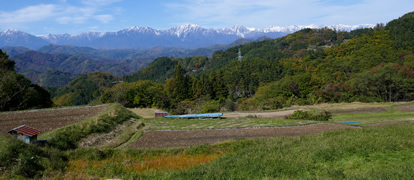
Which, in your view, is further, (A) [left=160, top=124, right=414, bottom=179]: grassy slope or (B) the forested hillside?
(B) the forested hillside

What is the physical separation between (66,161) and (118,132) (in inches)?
370

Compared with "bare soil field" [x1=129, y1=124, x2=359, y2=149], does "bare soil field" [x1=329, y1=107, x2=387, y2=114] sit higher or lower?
lower

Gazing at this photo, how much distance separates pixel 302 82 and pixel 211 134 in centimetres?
5531

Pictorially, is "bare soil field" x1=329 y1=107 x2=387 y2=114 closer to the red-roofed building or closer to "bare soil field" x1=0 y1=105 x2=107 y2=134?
"bare soil field" x1=0 y1=105 x2=107 y2=134

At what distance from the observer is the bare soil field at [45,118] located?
2150cm

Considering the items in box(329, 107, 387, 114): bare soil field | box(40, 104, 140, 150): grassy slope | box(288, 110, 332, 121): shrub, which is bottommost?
box(329, 107, 387, 114): bare soil field

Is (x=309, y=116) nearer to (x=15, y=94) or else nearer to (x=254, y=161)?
(x=254, y=161)

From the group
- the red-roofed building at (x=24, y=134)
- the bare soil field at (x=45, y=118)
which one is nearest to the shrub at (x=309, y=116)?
the bare soil field at (x=45, y=118)

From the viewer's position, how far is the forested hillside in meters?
51.6

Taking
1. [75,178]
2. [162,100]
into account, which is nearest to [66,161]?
[75,178]

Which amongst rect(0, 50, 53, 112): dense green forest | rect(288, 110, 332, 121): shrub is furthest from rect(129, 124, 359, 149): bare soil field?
rect(0, 50, 53, 112): dense green forest

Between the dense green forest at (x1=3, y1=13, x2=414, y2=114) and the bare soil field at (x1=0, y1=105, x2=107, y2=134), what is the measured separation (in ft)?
53.0

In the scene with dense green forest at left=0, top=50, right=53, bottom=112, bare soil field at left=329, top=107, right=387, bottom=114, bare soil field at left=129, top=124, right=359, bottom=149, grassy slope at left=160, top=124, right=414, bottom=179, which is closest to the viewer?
grassy slope at left=160, top=124, right=414, bottom=179

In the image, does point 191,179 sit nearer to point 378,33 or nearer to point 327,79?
point 327,79
